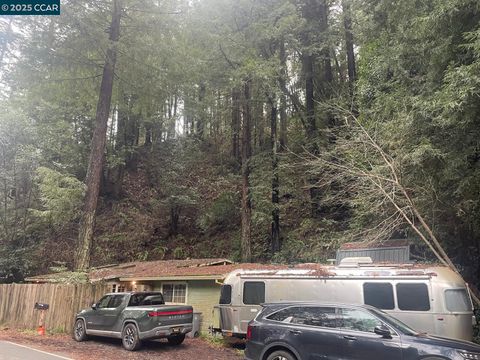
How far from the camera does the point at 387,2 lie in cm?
1290

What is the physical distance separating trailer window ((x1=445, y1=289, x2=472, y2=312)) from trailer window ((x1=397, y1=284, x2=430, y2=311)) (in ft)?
1.38

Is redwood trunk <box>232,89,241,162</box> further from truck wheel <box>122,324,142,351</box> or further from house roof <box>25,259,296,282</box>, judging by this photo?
truck wheel <box>122,324,142,351</box>

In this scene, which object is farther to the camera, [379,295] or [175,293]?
[175,293]

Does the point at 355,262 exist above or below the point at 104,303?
above

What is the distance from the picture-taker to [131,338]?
11.2m

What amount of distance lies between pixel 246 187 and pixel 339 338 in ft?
43.6

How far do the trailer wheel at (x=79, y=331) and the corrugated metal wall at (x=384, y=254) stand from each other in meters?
8.58

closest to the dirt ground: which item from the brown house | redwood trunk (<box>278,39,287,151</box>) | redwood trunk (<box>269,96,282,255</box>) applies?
the brown house

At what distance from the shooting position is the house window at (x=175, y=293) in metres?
15.3

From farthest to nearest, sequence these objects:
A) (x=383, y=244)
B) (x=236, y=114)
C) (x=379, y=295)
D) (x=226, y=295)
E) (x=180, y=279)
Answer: (x=236, y=114) < (x=180, y=279) < (x=383, y=244) < (x=226, y=295) < (x=379, y=295)

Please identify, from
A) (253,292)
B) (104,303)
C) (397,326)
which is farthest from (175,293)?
(397,326)

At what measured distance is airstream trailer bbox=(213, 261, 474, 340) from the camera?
8961 millimetres

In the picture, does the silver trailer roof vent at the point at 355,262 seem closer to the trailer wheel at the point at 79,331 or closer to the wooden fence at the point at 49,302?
the trailer wheel at the point at 79,331

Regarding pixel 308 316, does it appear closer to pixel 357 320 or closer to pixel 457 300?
pixel 357 320
